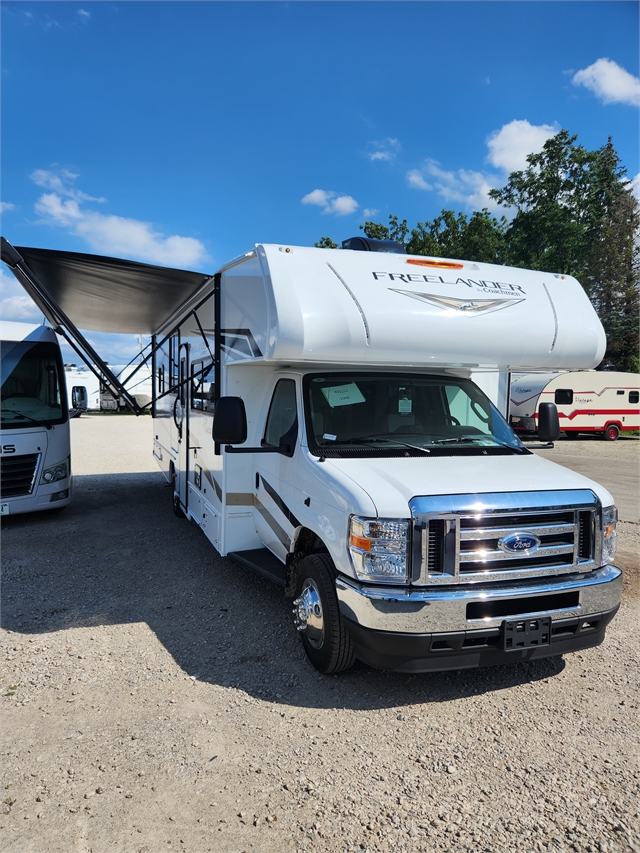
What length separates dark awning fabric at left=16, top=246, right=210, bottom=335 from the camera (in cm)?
567

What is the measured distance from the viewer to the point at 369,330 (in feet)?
14.4

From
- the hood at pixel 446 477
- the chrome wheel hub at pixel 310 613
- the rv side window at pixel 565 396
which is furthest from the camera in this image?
the rv side window at pixel 565 396

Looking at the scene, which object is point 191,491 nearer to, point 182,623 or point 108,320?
point 182,623

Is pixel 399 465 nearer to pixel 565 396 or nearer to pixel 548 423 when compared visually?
pixel 548 423

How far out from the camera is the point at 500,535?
142 inches

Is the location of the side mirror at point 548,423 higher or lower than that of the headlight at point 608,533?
higher

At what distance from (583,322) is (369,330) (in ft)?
7.01

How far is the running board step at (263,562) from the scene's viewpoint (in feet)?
16.1

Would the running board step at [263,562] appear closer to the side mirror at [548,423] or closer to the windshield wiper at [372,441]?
the windshield wiper at [372,441]

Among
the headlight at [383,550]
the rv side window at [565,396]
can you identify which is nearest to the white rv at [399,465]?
the headlight at [383,550]

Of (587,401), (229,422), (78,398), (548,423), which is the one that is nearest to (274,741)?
(229,422)

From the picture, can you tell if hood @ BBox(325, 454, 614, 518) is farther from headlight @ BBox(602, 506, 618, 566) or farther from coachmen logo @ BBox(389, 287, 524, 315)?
coachmen logo @ BBox(389, 287, 524, 315)

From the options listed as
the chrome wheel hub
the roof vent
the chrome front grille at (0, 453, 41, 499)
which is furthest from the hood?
the chrome front grille at (0, 453, 41, 499)

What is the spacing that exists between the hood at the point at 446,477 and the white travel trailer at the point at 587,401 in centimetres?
2006
